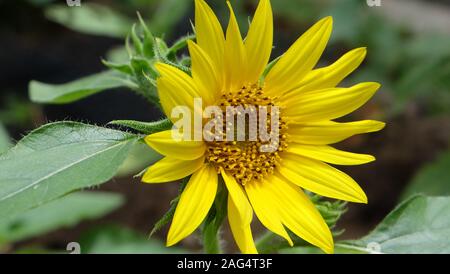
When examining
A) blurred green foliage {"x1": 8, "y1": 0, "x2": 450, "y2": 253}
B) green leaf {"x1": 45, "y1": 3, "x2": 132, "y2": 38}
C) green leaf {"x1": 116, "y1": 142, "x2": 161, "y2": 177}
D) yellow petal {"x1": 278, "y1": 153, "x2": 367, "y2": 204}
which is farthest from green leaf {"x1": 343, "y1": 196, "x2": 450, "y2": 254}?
green leaf {"x1": 45, "y1": 3, "x2": 132, "y2": 38}

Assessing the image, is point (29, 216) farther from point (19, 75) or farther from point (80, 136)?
point (19, 75)

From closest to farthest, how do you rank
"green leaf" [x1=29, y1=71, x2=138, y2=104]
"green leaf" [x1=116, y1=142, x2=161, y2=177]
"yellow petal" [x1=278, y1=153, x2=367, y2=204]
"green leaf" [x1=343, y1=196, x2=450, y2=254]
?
1. "yellow petal" [x1=278, y1=153, x2=367, y2=204]
2. "green leaf" [x1=343, y1=196, x2=450, y2=254]
3. "green leaf" [x1=29, y1=71, x2=138, y2=104]
4. "green leaf" [x1=116, y1=142, x2=161, y2=177]

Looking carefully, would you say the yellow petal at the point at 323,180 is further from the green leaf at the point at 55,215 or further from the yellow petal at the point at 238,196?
the green leaf at the point at 55,215

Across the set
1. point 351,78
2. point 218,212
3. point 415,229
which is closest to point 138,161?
point 351,78

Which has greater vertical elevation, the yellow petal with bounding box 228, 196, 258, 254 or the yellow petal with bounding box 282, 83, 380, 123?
the yellow petal with bounding box 282, 83, 380, 123

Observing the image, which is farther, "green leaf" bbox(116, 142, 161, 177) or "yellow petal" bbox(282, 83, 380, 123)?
"green leaf" bbox(116, 142, 161, 177)

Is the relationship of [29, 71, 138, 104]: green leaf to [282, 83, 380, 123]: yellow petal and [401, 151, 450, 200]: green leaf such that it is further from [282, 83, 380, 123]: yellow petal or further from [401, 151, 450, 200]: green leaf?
[401, 151, 450, 200]: green leaf
